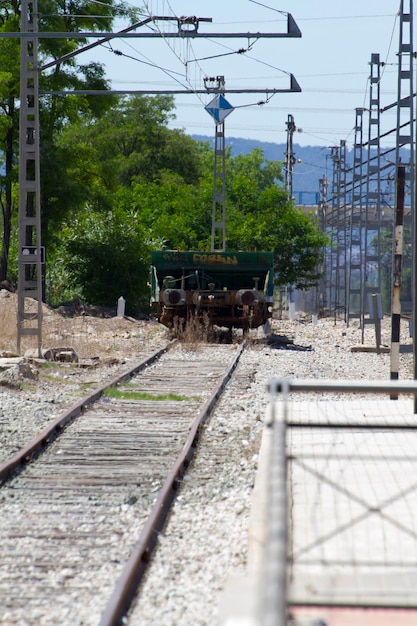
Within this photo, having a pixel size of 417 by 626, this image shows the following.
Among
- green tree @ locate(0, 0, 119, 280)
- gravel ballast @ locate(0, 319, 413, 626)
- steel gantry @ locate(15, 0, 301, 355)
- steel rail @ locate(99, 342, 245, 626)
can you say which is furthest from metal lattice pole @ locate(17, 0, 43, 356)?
green tree @ locate(0, 0, 119, 280)

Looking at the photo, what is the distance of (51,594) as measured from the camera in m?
5.64

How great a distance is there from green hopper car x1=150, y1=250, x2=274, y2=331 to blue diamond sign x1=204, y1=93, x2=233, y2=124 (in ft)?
16.6

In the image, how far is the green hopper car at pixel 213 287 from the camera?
2417cm

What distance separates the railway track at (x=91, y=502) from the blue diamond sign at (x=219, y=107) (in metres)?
15.8

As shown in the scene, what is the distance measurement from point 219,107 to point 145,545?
75.6 feet

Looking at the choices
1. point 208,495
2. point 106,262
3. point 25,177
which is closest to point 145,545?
point 208,495

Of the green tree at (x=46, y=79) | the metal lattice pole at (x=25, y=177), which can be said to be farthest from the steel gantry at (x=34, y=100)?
the green tree at (x=46, y=79)

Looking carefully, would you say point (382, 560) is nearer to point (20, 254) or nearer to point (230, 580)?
point (230, 580)

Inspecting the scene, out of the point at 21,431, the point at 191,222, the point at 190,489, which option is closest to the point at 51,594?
the point at 190,489

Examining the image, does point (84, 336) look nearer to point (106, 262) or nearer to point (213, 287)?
point (213, 287)

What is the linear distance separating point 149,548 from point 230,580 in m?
1.27

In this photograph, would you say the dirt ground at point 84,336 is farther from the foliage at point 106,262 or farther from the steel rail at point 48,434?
the steel rail at point 48,434

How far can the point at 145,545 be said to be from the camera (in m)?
6.36

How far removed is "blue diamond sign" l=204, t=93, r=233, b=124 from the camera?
28.1 meters
